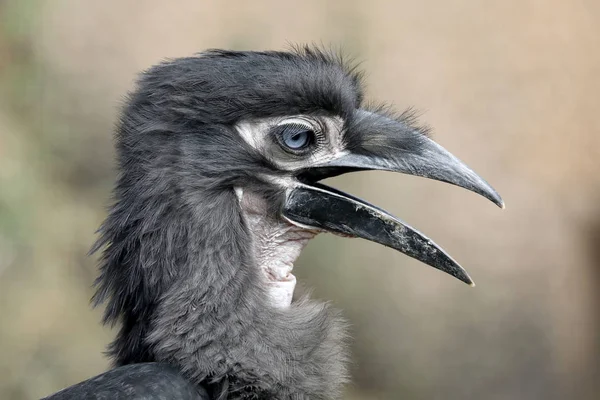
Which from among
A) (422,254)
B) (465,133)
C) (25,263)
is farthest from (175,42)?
(422,254)

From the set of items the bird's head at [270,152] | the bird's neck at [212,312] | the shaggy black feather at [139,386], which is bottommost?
the shaggy black feather at [139,386]

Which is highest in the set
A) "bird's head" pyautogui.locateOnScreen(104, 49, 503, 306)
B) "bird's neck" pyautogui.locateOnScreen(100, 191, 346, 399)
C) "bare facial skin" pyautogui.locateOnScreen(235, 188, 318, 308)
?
"bird's head" pyautogui.locateOnScreen(104, 49, 503, 306)

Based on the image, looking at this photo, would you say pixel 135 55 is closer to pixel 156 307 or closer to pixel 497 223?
pixel 497 223

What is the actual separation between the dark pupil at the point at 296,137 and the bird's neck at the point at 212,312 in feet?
0.73

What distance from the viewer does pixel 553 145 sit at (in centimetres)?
492

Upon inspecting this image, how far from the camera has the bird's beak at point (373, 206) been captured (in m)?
2.23

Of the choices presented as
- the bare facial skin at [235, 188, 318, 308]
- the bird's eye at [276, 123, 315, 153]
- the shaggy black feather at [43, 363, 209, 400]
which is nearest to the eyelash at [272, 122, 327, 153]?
the bird's eye at [276, 123, 315, 153]

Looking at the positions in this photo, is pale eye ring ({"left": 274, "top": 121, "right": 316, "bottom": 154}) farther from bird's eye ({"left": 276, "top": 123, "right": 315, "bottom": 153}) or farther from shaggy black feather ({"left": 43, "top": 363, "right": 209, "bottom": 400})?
shaggy black feather ({"left": 43, "top": 363, "right": 209, "bottom": 400})

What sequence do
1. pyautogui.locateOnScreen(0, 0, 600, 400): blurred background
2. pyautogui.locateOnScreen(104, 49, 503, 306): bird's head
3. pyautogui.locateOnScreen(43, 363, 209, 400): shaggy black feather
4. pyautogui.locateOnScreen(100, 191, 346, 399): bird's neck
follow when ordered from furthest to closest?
pyautogui.locateOnScreen(0, 0, 600, 400): blurred background → pyautogui.locateOnScreen(104, 49, 503, 306): bird's head → pyautogui.locateOnScreen(100, 191, 346, 399): bird's neck → pyautogui.locateOnScreen(43, 363, 209, 400): shaggy black feather

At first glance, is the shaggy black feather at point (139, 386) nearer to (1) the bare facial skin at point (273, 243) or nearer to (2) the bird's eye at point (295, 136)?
(1) the bare facial skin at point (273, 243)

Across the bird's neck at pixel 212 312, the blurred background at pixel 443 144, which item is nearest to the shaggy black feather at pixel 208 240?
the bird's neck at pixel 212 312

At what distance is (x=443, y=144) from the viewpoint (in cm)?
480

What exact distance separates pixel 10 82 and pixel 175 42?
0.99 metres

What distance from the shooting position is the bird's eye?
2229 mm
